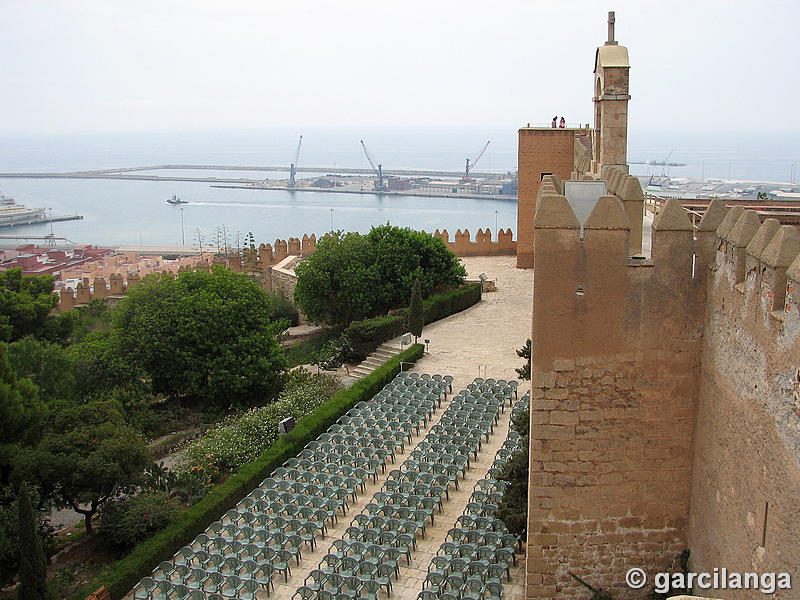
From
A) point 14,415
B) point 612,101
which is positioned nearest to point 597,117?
point 612,101

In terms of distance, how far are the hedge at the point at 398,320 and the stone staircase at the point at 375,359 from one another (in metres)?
0.18

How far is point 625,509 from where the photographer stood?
7.23m

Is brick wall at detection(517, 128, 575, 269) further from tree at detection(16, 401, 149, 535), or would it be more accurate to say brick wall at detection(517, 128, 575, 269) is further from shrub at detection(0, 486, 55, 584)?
shrub at detection(0, 486, 55, 584)

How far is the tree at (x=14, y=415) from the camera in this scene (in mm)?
11820

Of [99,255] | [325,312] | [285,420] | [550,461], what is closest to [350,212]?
[99,255]

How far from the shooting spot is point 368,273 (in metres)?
23.5

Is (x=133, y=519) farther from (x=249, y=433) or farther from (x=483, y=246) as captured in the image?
(x=483, y=246)

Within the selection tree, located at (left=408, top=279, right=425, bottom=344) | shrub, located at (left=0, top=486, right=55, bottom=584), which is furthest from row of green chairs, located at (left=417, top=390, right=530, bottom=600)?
tree, located at (left=408, top=279, right=425, bottom=344)

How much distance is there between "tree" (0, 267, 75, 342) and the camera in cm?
1956

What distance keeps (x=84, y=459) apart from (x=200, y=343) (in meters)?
7.15

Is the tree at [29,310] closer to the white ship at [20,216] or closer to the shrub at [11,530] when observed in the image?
the shrub at [11,530]

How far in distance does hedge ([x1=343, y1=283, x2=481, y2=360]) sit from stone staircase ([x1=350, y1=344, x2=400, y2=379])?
183mm

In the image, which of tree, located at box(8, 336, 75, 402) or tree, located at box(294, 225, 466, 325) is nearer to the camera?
tree, located at box(8, 336, 75, 402)

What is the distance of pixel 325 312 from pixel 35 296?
8513 mm
